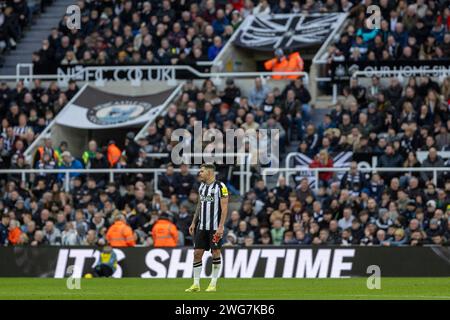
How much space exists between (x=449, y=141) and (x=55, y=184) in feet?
30.6

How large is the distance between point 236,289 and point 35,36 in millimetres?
20296

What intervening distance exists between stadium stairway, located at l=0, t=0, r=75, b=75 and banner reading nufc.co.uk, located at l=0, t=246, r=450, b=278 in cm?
1197

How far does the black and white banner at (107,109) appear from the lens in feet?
127

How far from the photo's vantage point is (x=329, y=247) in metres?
30.3

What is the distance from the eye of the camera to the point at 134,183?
116 ft

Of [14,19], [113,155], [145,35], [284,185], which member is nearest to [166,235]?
[284,185]

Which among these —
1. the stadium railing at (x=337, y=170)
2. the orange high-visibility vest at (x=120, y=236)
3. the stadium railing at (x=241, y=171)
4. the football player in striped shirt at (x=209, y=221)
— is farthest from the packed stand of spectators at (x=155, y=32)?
the football player in striped shirt at (x=209, y=221)

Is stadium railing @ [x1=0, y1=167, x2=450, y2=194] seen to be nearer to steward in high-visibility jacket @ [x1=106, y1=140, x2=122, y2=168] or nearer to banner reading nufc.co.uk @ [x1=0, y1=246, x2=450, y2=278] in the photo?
steward in high-visibility jacket @ [x1=106, y1=140, x2=122, y2=168]

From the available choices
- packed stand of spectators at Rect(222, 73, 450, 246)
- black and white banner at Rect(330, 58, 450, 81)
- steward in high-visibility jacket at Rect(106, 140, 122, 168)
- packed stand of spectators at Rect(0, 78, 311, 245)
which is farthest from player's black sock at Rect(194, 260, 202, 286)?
black and white banner at Rect(330, 58, 450, 81)

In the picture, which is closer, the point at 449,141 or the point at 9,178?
the point at 449,141

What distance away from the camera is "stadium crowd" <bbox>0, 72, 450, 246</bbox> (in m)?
31.8
